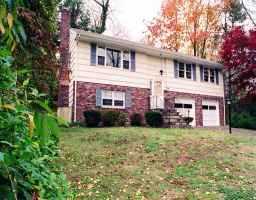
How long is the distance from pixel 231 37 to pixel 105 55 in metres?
9.50

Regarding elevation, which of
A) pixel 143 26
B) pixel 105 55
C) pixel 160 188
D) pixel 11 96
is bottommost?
pixel 160 188

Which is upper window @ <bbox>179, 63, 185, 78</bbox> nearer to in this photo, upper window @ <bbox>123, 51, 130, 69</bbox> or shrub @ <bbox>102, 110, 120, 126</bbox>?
upper window @ <bbox>123, 51, 130, 69</bbox>

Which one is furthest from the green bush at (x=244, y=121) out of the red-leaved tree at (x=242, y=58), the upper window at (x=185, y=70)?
the upper window at (x=185, y=70)

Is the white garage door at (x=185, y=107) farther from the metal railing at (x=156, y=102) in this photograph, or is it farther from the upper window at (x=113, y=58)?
the upper window at (x=113, y=58)

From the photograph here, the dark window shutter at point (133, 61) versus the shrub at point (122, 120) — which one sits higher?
the dark window shutter at point (133, 61)

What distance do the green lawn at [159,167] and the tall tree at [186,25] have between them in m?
19.7

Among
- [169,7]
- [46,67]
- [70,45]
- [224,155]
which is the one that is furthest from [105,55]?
[169,7]

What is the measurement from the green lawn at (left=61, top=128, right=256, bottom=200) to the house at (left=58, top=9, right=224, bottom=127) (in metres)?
5.73

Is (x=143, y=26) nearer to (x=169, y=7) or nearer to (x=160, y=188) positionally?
(x=169, y=7)

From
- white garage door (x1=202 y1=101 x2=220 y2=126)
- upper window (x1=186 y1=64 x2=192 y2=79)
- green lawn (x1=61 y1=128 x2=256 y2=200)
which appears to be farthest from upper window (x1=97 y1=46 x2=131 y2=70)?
green lawn (x1=61 y1=128 x2=256 y2=200)

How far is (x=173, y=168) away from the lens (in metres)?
7.59

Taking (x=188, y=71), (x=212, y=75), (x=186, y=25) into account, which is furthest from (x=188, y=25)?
(x=188, y=71)

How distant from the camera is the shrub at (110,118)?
51.8 feet

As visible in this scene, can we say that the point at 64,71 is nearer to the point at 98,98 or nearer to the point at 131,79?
the point at 98,98
